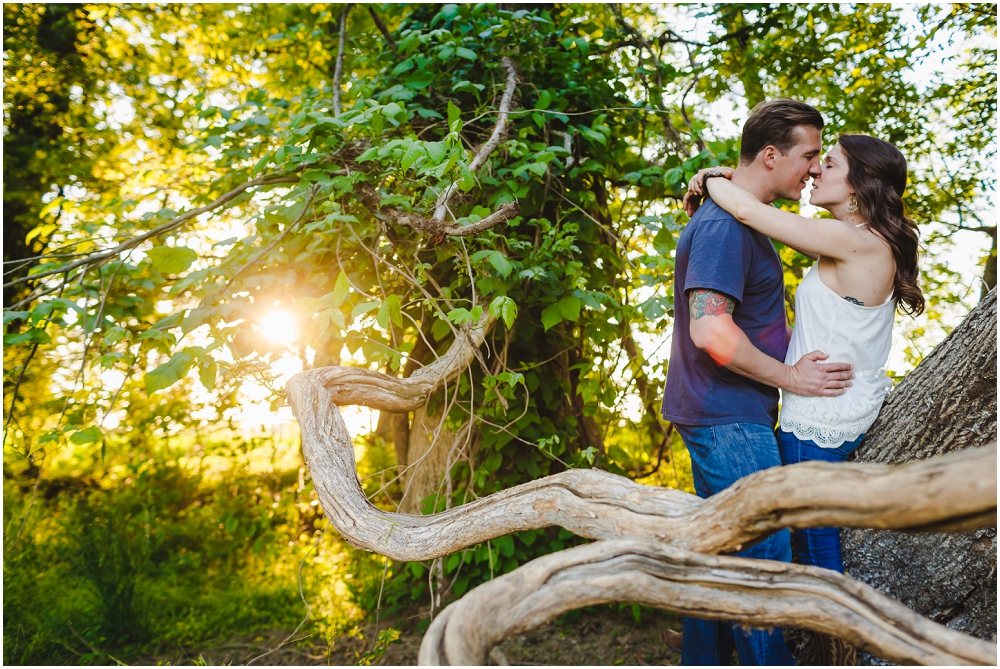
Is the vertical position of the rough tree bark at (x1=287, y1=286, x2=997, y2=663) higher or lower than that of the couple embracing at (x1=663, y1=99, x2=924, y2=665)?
lower

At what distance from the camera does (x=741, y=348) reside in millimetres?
1653

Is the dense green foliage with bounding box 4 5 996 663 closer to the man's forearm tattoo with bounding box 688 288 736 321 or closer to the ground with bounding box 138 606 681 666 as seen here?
the ground with bounding box 138 606 681 666

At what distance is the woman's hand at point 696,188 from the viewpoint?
6.49ft

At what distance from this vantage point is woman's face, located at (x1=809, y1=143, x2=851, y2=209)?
1821 millimetres

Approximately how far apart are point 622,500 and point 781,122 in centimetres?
133

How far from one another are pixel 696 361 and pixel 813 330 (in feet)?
1.18

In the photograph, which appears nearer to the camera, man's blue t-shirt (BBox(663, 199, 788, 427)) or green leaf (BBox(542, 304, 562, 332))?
man's blue t-shirt (BBox(663, 199, 788, 427))

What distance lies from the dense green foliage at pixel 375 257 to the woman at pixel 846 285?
67 centimetres

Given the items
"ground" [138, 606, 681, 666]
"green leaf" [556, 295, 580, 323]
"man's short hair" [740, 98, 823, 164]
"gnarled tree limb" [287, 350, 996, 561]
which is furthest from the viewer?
"ground" [138, 606, 681, 666]

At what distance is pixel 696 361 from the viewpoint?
182 cm

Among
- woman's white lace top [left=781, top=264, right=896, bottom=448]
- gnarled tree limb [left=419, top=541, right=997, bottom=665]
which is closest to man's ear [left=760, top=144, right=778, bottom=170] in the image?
woman's white lace top [left=781, top=264, right=896, bottom=448]

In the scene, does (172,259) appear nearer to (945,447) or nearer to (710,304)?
(710,304)

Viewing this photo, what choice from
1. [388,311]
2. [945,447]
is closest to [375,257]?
[388,311]

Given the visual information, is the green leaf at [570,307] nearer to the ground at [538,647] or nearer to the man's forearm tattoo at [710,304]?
the man's forearm tattoo at [710,304]
